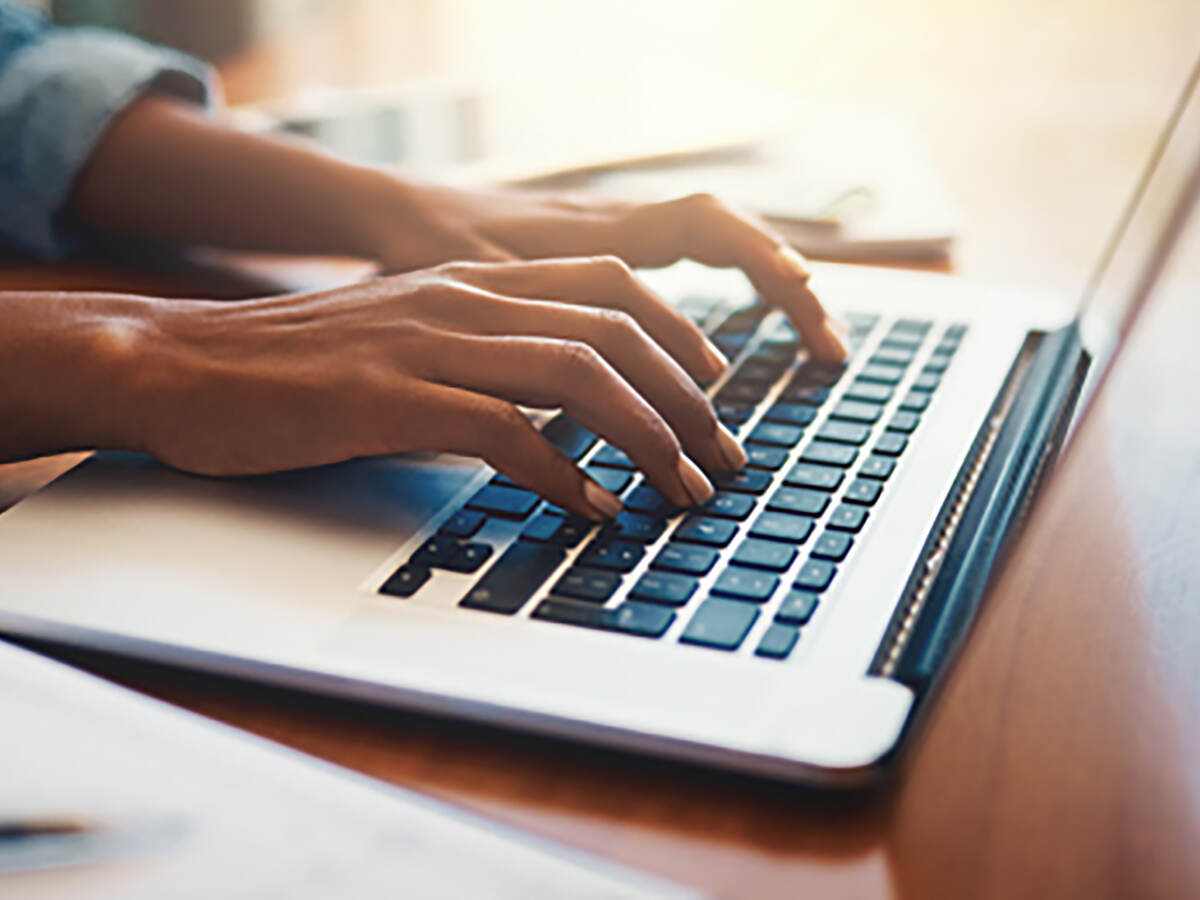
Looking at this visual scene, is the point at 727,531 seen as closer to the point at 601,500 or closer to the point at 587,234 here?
the point at 601,500

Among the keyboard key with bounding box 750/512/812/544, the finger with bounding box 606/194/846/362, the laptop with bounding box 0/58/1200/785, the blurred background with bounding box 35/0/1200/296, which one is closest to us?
the laptop with bounding box 0/58/1200/785

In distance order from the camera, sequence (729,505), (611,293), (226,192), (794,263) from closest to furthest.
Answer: (729,505)
(611,293)
(794,263)
(226,192)

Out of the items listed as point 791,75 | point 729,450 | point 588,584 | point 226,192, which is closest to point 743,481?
point 729,450

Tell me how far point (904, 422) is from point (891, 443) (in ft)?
0.10

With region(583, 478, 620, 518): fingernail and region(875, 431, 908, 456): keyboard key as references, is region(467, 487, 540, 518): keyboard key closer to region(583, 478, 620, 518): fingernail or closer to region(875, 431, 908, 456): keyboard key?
region(583, 478, 620, 518): fingernail

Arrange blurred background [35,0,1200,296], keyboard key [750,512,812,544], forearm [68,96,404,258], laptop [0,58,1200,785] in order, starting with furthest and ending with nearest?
blurred background [35,0,1200,296] < forearm [68,96,404,258] < keyboard key [750,512,812,544] < laptop [0,58,1200,785]

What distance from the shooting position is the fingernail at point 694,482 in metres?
0.49

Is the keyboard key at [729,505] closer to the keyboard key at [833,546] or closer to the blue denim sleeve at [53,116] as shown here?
the keyboard key at [833,546]

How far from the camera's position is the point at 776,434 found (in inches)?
22.4

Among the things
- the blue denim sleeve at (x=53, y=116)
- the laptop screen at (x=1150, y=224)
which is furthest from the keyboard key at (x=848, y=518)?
the blue denim sleeve at (x=53, y=116)

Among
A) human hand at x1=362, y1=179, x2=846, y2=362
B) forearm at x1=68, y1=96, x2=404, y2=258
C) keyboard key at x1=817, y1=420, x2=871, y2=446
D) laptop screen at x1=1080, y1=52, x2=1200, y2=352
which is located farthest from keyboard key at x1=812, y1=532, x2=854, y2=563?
forearm at x1=68, y1=96, x2=404, y2=258

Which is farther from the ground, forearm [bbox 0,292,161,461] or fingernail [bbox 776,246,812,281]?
fingernail [bbox 776,246,812,281]

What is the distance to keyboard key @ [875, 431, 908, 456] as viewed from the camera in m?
0.54

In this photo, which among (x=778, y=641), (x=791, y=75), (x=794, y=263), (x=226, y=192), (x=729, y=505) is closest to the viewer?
(x=778, y=641)
